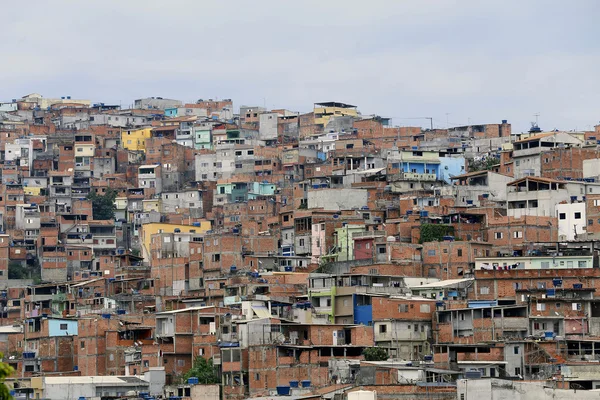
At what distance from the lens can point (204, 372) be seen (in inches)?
2173

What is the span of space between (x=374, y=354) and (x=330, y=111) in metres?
57.7

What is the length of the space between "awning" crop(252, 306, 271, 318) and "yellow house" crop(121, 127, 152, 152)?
4989 centimetres

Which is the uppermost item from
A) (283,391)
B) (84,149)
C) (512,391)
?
(84,149)

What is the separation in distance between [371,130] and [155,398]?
4970cm

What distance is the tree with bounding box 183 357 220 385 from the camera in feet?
180

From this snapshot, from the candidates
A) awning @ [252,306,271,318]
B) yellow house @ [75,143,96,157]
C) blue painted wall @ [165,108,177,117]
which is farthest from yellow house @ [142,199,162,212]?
awning @ [252,306,271,318]

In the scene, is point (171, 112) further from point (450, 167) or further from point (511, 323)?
point (511, 323)

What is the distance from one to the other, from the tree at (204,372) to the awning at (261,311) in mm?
2936

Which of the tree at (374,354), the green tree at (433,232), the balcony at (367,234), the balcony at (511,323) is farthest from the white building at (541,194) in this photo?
the tree at (374,354)

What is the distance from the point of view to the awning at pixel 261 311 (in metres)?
58.2

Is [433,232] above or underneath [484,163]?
underneath

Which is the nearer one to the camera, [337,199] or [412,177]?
[337,199]

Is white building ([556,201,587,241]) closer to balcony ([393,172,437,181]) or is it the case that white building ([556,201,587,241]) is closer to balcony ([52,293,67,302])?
balcony ([393,172,437,181])

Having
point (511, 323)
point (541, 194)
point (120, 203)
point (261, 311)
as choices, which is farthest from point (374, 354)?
point (120, 203)
